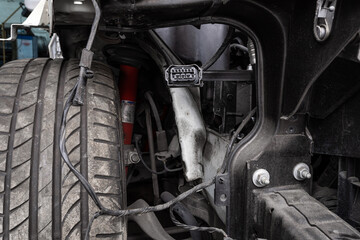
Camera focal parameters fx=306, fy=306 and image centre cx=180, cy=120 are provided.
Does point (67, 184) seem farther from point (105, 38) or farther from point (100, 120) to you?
point (105, 38)

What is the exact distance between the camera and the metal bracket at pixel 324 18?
0.74 metres

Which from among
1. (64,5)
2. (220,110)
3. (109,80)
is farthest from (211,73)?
(64,5)

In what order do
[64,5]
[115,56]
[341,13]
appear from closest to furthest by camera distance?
1. [341,13]
2. [64,5]
3. [115,56]

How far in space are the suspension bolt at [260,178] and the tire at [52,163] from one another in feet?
1.38

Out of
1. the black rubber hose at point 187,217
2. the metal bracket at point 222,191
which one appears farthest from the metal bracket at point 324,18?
the black rubber hose at point 187,217

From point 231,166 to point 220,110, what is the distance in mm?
353

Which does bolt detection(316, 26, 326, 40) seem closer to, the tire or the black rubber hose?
the tire

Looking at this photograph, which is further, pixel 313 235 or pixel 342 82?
pixel 342 82

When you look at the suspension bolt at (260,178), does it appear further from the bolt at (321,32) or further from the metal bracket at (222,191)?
the bolt at (321,32)

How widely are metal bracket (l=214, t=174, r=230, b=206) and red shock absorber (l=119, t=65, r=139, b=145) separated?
549mm

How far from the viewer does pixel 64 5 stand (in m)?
0.88

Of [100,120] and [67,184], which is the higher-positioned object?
[100,120]

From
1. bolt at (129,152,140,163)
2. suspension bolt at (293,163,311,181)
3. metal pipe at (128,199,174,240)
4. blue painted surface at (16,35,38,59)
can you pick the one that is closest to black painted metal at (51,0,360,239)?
suspension bolt at (293,163,311,181)

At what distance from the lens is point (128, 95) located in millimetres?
1374
